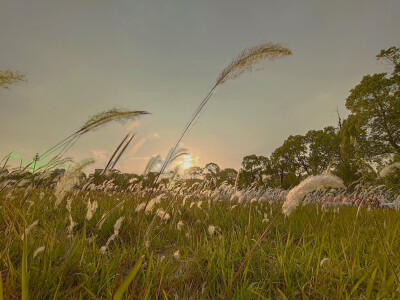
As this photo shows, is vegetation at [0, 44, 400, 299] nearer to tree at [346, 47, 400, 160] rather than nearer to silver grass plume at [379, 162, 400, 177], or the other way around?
silver grass plume at [379, 162, 400, 177]

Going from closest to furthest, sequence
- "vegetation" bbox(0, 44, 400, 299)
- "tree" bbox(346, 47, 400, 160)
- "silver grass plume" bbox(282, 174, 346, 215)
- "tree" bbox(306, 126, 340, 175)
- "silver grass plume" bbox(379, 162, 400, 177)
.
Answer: "silver grass plume" bbox(282, 174, 346, 215) < "vegetation" bbox(0, 44, 400, 299) < "silver grass plume" bbox(379, 162, 400, 177) < "tree" bbox(346, 47, 400, 160) < "tree" bbox(306, 126, 340, 175)

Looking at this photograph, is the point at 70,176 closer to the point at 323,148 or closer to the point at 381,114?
the point at 381,114

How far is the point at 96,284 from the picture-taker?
93.1 inches

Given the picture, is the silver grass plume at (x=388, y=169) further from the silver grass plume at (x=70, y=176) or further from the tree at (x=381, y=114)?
the tree at (x=381, y=114)

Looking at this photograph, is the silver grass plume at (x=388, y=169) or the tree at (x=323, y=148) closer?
the silver grass plume at (x=388, y=169)

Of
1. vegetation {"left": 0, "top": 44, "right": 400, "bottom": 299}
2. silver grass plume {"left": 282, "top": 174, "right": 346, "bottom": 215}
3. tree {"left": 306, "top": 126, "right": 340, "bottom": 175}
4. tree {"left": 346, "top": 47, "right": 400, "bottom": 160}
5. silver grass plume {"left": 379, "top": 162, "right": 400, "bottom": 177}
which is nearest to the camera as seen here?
silver grass plume {"left": 282, "top": 174, "right": 346, "bottom": 215}

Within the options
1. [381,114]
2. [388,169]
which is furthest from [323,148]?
[388,169]

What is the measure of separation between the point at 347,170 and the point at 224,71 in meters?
36.3

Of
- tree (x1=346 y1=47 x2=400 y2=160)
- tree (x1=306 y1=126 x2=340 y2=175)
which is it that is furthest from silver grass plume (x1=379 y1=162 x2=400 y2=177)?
tree (x1=306 y1=126 x2=340 y2=175)

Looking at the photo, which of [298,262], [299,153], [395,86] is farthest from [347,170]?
[298,262]

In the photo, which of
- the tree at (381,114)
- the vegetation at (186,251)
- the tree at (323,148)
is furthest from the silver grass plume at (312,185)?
the tree at (323,148)

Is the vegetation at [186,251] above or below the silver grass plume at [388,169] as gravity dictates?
below

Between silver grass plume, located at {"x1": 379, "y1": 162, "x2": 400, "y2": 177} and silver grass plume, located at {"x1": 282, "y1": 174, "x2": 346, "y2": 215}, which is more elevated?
silver grass plume, located at {"x1": 379, "y1": 162, "x2": 400, "y2": 177}

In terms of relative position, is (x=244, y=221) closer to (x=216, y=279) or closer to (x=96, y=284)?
(x=216, y=279)
